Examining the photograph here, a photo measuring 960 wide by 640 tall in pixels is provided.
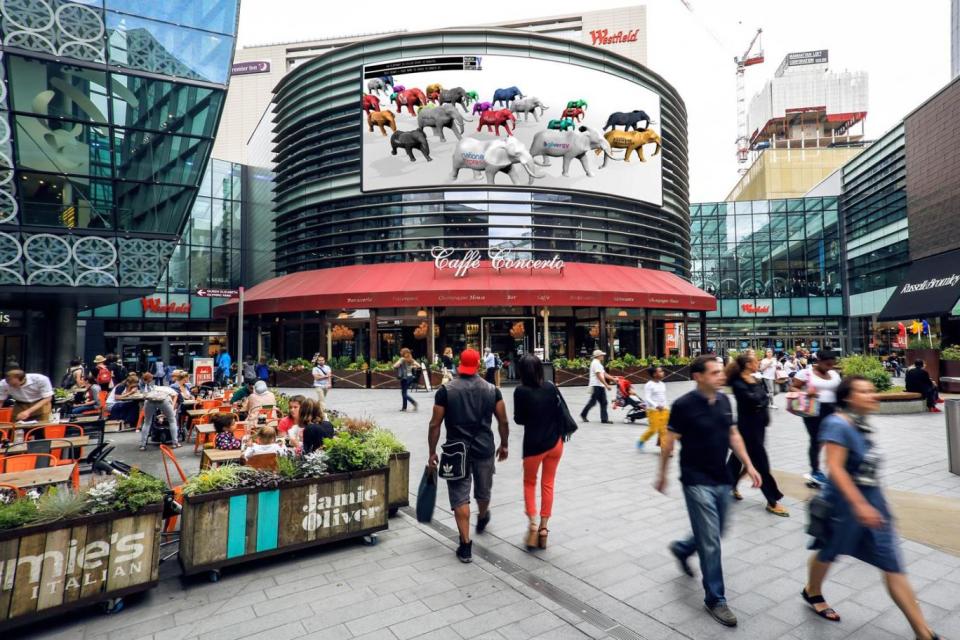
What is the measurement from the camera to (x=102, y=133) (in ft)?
49.8

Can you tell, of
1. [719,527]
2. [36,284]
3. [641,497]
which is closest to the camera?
[719,527]

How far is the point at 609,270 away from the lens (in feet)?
85.6

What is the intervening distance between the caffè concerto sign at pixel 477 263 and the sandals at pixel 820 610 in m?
20.5

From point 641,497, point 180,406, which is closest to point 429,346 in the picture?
point 180,406

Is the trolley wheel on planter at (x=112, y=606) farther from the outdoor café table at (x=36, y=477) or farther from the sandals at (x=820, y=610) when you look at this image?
the sandals at (x=820, y=610)

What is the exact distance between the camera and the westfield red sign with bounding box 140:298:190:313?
31734mm

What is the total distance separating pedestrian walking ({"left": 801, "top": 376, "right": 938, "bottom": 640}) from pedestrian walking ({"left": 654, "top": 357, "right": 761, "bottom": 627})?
0.57m

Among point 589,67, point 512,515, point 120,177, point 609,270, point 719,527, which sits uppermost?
point 589,67

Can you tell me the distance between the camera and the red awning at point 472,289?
22.2 metres

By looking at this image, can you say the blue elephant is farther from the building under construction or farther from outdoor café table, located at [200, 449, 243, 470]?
the building under construction

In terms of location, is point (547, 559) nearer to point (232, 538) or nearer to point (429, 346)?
point (232, 538)

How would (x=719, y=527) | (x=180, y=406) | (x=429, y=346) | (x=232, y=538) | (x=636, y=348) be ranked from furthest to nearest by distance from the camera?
(x=636, y=348) → (x=429, y=346) → (x=180, y=406) → (x=232, y=538) → (x=719, y=527)

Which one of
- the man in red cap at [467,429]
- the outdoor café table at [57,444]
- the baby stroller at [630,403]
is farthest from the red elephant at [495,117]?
the man in red cap at [467,429]

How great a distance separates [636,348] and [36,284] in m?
25.2
